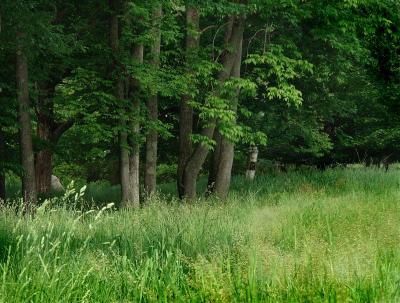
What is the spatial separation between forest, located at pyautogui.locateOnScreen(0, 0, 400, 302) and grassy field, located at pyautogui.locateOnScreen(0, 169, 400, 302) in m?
0.04

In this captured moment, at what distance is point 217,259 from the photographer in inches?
237

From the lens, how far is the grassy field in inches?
194

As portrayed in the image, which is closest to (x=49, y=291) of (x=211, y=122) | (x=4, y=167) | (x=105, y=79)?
(x=211, y=122)

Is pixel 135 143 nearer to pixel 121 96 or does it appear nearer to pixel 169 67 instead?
pixel 121 96

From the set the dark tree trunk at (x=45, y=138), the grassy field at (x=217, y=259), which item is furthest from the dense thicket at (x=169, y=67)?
the grassy field at (x=217, y=259)

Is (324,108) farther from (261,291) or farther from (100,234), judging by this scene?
(261,291)

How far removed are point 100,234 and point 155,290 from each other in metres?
3.51

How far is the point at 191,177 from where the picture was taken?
52.9 feet

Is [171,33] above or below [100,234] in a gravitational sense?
above

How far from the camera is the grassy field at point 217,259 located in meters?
4.93

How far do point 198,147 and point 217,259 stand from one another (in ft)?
32.8

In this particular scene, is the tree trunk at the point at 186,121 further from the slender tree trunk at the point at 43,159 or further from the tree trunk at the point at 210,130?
the slender tree trunk at the point at 43,159

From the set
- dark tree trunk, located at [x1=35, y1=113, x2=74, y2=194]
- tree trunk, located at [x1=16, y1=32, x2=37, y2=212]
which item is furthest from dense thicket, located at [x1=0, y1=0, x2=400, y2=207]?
dark tree trunk, located at [x1=35, y1=113, x2=74, y2=194]

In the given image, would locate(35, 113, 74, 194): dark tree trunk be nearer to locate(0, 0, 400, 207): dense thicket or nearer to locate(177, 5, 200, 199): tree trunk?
locate(0, 0, 400, 207): dense thicket
